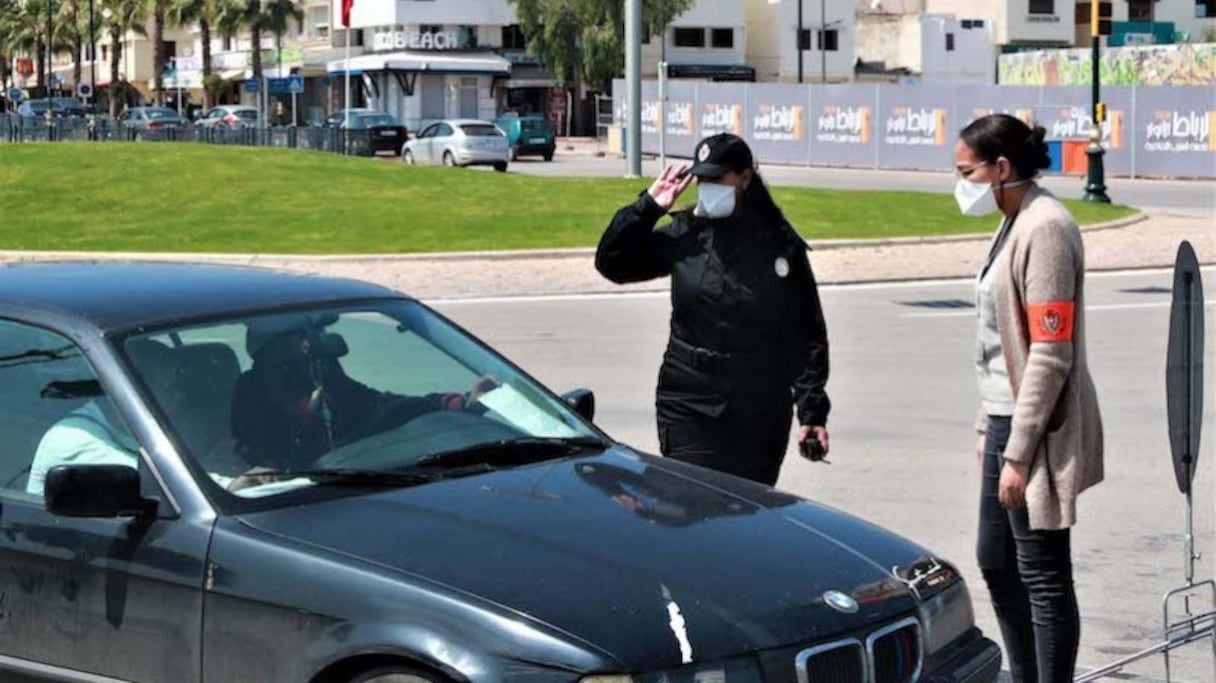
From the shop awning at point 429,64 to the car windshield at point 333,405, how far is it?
77795 mm

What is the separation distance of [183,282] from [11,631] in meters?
1.20

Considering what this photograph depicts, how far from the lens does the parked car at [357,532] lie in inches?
161

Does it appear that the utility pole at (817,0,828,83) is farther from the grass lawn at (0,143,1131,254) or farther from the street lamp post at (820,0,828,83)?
the grass lawn at (0,143,1131,254)

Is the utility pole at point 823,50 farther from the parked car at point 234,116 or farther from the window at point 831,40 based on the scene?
the parked car at point 234,116

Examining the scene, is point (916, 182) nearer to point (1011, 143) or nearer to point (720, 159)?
point (720, 159)

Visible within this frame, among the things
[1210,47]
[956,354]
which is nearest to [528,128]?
[1210,47]

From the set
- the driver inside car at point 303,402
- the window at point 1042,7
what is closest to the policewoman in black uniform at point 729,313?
the driver inside car at point 303,402

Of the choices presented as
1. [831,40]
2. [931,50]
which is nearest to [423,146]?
[831,40]

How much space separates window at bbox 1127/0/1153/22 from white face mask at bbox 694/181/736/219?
10237 cm

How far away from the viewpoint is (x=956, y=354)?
1499 centimetres

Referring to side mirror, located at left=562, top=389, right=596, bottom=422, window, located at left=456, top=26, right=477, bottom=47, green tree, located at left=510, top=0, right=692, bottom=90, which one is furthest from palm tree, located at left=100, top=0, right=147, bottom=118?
side mirror, located at left=562, top=389, right=596, bottom=422

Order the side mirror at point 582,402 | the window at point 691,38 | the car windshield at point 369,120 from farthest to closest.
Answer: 1. the window at point 691,38
2. the car windshield at point 369,120
3. the side mirror at point 582,402

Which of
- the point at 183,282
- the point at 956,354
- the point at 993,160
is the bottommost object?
the point at 956,354

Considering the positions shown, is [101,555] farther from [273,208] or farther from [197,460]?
[273,208]
